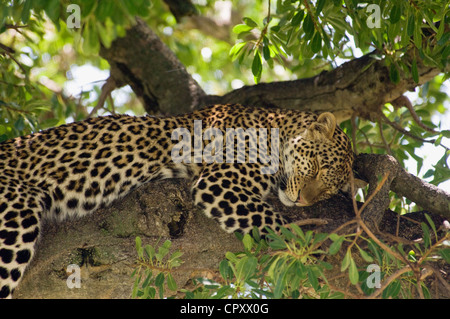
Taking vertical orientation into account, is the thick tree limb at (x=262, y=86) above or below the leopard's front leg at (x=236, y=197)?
above

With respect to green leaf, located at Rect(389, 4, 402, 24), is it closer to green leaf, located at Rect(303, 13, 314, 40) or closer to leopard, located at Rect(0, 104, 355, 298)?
green leaf, located at Rect(303, 13, 314, 40)

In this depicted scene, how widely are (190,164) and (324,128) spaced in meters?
1.56

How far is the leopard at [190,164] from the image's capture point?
5.28 metres

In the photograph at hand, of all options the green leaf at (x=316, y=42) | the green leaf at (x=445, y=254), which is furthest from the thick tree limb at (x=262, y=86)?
the green leaf at (x=445, y=254)

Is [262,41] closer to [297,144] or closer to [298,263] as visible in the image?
[297,144]

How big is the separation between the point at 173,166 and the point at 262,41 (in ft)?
5.31

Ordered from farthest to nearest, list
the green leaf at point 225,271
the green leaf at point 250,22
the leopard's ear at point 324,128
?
1. the leopard's ear at point 324,128
2. the green leaf at point 250,22
3. the green leaf at point 225,271

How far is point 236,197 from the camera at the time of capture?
18.0ft

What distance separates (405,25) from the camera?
16.5 ft

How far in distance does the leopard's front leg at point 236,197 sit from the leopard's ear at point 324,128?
79cm

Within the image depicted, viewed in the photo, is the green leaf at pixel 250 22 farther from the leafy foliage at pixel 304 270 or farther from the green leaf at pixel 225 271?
the green leaf at pixel 225 271

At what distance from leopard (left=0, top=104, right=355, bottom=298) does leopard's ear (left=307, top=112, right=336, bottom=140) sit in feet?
0.04

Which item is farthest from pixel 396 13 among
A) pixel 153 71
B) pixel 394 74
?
pixel 153 71
